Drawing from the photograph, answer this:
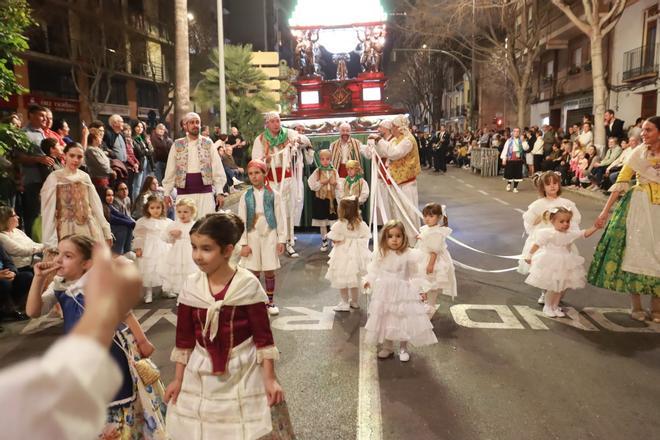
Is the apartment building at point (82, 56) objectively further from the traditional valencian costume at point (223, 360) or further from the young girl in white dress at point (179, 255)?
the traditional valencian costume at point (223, 360)

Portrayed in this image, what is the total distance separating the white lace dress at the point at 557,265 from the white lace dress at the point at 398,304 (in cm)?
168

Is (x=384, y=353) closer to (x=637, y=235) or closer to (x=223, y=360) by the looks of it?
(x=223, y=360)

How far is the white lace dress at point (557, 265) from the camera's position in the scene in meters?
5.62

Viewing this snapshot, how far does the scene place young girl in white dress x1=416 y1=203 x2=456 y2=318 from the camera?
18.2 feet

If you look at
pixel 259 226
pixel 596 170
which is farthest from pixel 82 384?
pixel 596 170

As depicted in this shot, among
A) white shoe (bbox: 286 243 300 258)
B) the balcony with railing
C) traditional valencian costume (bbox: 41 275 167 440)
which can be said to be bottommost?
white shoe (bbox: 286 243 300 258)

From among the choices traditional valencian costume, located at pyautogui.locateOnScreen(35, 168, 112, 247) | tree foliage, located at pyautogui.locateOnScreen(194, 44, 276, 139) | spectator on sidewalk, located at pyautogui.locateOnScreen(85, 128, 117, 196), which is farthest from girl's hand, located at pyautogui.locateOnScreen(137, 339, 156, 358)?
tree foliage, located at pyautogui.locateOnScreen(194, 44, 276, 139)

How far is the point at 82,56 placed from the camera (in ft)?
93.8

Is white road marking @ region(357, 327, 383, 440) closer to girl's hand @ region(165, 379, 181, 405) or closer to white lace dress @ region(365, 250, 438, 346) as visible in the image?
white lace dress @ region(365, 250, 438, 346)

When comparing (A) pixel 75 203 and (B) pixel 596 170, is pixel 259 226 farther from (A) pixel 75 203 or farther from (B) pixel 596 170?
(B) pixel 596 170

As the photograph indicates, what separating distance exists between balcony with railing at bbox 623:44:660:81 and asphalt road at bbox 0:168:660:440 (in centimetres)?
2000

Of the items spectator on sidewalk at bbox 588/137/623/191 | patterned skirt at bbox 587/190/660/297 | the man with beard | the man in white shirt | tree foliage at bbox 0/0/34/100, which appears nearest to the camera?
the man in white shirt

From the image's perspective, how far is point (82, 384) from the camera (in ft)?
3.30

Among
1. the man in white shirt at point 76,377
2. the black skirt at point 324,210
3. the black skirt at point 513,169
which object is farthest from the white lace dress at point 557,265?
the black skirt at point 513,169
